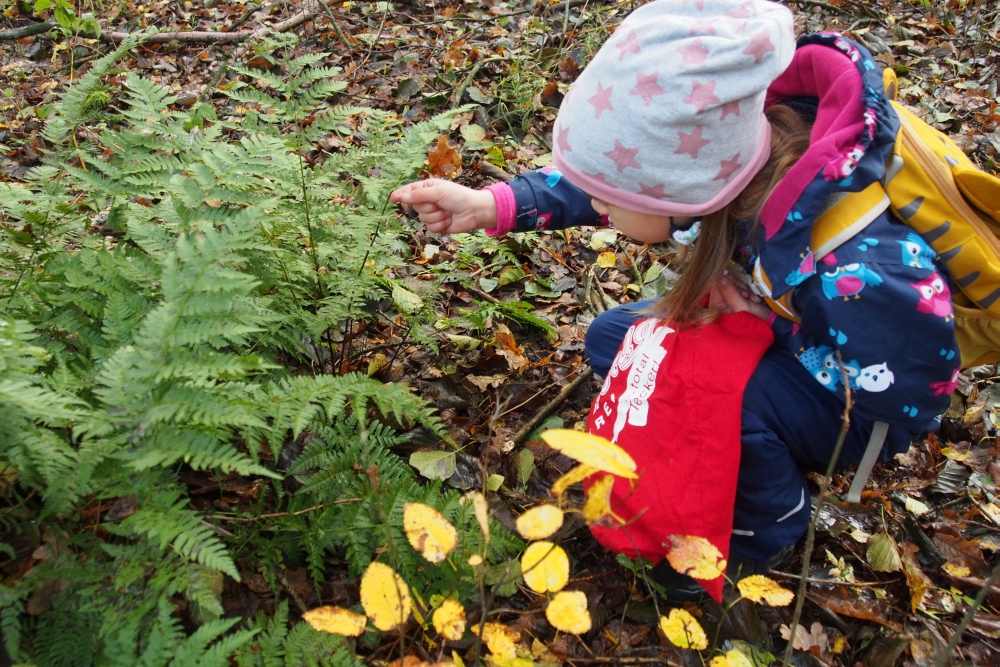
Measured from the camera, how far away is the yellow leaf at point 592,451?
1.10 meters

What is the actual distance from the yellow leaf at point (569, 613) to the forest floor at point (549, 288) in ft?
1.37

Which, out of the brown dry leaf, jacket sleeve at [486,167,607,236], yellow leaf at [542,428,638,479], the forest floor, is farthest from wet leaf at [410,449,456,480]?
the brown dry leaf

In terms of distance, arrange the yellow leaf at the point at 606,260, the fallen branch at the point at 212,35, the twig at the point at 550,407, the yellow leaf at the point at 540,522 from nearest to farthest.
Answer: the yellow leaf at the point at 540,522 < the twig at the point at 550,407 < the yellow leaf at the point at 606,260 < the fallen branch at the point at 212,35

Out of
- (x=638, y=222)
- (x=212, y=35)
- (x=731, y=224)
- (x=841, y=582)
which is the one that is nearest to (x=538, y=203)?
(x=638, y=222)

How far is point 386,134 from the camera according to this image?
2338mm

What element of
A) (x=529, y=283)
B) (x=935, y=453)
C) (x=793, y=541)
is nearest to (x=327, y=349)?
(x=529, y=283)

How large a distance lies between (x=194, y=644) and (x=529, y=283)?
2.36m

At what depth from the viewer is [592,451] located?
1.13 meters

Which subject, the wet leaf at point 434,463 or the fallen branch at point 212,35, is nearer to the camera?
the wet leaf at point 434,463

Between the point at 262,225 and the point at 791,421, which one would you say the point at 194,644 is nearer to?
the point at 262,225

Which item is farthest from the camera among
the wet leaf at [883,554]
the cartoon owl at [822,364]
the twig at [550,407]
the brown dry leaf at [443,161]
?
the brown dry leaf at [443,161]

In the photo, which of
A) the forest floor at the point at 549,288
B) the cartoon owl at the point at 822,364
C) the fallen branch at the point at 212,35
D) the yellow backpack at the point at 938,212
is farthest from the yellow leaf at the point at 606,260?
the fallen branch at the point at 212,35

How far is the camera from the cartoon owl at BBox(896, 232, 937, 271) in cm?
175

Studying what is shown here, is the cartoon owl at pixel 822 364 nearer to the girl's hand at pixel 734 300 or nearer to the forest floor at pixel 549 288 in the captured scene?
the girl's hand at pixel 734 300
